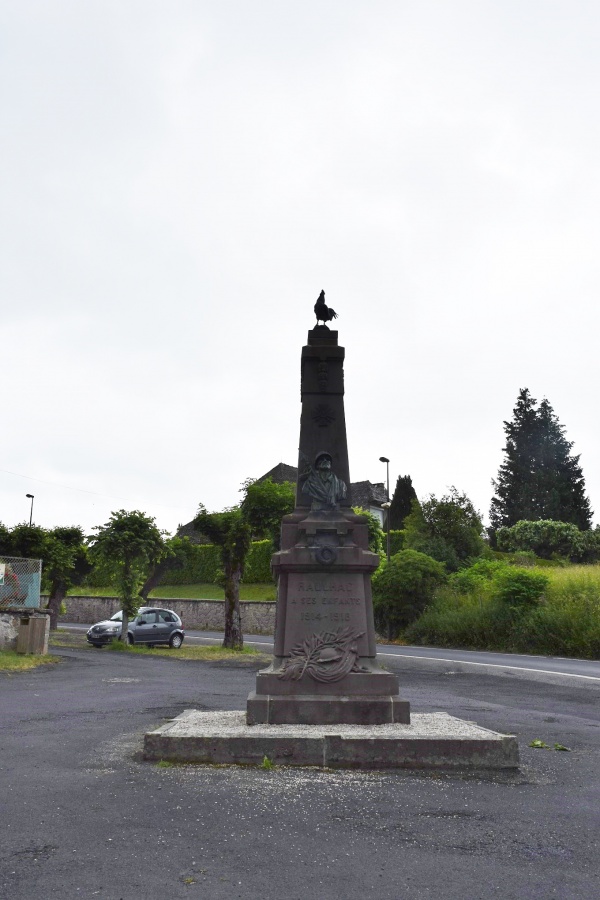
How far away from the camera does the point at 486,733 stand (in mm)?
6988

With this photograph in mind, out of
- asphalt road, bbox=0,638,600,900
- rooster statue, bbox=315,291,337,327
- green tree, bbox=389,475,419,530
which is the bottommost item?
asphalt road, bbox=0,638,600,900

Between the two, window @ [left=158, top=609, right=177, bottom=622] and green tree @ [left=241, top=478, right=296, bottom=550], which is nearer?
green tree @ [left=241, top=478, right=296, bottom=550]

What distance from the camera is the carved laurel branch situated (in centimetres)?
806

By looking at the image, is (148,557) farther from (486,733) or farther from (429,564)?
(486,733)

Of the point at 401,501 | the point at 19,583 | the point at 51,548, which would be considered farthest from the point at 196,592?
the point at 19,583

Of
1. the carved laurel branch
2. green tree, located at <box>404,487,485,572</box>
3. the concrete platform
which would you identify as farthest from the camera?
green tree, located at <box>404,487,485,572</box>

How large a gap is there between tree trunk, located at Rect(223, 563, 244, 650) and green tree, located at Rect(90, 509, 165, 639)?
3.23 m

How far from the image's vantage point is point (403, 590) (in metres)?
29.8

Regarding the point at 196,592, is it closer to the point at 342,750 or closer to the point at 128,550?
the point at 128,550

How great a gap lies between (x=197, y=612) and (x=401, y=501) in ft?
86.9

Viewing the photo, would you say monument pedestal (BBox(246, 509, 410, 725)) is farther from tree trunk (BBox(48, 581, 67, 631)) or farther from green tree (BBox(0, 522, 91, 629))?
tree trunk (BBox(48, 581, 67, 631))

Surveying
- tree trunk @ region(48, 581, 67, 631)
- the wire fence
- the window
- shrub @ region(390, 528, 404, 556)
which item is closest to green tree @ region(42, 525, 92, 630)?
tree trunk @ region(48, 581, 67, 631)

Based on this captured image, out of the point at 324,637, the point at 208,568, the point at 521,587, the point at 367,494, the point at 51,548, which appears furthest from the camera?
the point at 367,494

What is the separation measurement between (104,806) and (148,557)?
2090 cm
